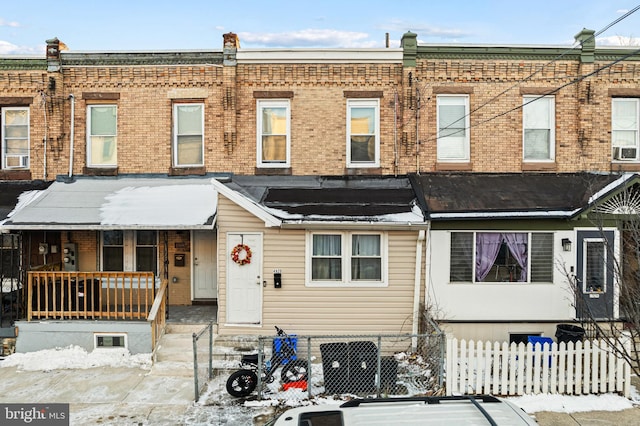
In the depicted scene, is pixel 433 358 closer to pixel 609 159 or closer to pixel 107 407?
pixel 107 407

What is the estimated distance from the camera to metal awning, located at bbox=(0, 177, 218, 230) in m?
11.0

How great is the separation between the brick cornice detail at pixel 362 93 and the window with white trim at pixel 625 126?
6.51 metres

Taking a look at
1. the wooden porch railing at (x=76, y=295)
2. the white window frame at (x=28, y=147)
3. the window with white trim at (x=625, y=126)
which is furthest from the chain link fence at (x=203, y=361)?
the window with white trim at (x=625, y=126)

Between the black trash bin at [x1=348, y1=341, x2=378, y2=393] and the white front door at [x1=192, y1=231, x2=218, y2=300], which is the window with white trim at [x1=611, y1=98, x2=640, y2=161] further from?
the white front door at [x1=192, y1=231, x2=218, y2=300]

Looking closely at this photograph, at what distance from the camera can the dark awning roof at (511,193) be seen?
36.2ft

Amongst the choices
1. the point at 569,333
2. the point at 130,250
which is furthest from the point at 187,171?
the point at 569,333

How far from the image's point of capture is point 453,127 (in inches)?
518

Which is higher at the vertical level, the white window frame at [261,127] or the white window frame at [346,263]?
the white window frame at [261,127]

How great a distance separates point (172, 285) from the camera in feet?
43.8

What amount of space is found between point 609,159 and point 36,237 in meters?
15.8

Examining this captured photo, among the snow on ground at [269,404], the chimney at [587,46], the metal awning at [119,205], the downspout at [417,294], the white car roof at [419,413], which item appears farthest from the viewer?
the chimney at [587,46]

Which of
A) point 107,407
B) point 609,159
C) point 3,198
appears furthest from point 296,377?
point 609,159

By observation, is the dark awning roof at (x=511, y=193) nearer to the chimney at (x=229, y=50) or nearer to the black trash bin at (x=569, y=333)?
the black trash bin at (x=569, y=333)

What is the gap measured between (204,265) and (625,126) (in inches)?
485
